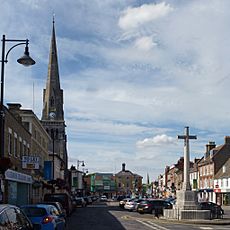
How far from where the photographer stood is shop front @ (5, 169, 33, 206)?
126ft

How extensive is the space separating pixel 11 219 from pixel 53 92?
117329mm

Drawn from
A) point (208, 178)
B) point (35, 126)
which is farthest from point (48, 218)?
point (208, 178)

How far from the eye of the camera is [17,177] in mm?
41812

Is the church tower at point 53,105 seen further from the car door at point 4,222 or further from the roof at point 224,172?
the car door at point 4,222

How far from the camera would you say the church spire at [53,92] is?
12538 centimetres

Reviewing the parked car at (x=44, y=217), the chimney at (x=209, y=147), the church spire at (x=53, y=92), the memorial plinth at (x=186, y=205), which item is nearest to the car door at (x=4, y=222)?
the parked car at (x=44, y=217)

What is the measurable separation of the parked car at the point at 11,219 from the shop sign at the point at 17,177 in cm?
2461

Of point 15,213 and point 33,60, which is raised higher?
point 33,60

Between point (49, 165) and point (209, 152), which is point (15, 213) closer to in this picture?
point (49, 165)

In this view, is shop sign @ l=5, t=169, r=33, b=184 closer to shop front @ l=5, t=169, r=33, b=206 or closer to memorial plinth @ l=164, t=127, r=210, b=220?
shop front @ l=5, t=169, r=33, b=206

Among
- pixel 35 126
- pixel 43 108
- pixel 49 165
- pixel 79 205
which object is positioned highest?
pixel 43 108

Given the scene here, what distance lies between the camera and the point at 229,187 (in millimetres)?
78938

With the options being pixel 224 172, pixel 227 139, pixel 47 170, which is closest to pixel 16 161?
pixel 47 170

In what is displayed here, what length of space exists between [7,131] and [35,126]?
914 inches
